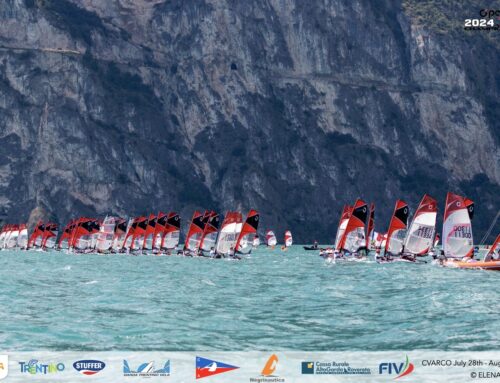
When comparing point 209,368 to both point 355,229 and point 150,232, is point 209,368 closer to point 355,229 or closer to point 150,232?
point 355,229

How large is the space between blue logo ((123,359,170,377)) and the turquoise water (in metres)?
5.12

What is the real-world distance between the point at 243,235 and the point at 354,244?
1703 centimetres

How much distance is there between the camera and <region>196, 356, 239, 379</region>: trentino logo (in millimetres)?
24256

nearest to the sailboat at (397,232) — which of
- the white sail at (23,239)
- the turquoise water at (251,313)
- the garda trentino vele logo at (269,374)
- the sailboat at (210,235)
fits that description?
the turquoise water at (251,313)

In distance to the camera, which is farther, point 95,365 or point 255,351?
point 255,351

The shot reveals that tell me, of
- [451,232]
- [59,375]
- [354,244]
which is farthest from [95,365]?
[354,244]

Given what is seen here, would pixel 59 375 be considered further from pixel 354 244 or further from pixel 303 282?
pixel 354 244

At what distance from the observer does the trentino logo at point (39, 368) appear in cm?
2456

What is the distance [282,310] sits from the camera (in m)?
42.3

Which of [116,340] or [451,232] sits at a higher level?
[451,232]

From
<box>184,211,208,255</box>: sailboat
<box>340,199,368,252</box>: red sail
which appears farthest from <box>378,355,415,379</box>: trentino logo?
<box>184,211,208,255</box>: sailboat

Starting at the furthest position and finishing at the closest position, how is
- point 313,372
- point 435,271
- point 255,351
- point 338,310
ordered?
point 435,271 → point 338,310 → point 255,351 → point 313,372

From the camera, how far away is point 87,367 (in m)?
24.2

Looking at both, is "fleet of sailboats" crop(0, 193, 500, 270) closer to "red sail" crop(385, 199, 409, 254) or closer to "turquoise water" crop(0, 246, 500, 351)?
"red sail" crop(385, 199, 409, 254)
